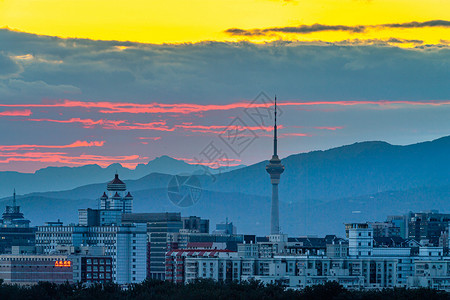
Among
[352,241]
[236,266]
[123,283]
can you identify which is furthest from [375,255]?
[123,283]

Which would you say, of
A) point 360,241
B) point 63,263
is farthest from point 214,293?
point 360,241

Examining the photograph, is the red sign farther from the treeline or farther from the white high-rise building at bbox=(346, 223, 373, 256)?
the white high-rise building at bbox=(346, 223, 373, 256)

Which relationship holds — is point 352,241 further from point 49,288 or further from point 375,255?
point 49,288

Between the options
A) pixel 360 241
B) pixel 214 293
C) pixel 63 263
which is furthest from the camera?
pixel 360 241

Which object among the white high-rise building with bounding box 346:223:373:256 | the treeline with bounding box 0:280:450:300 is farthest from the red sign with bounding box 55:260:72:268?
the white high-rise building with bounding box 346:223:373:256

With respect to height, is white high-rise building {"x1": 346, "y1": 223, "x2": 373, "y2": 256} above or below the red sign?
above

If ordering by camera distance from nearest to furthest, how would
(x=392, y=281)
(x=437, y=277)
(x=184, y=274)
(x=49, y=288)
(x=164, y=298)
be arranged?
(x=164, y=298) < (x=49, y=288) < (x=437, y=277) < (x=392, y=281) < (x=184, y=274)

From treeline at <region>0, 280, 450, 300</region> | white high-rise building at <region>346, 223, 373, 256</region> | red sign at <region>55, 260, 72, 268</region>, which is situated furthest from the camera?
red sign at <region>55, 260, 72, 268</region>

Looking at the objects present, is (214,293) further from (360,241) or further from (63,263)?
(360,241)
